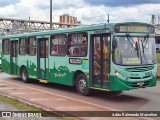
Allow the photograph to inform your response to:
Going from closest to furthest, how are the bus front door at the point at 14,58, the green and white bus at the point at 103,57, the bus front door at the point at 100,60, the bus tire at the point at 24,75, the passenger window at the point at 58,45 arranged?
the green and white bus at the point at 103,57
the bus front door at the point at 100,60
the passenger window at the point at 58,45
the bus tire at the point at 24,75
the bus front door at the point at 14,58

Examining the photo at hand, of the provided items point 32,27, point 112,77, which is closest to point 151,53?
point 112,77

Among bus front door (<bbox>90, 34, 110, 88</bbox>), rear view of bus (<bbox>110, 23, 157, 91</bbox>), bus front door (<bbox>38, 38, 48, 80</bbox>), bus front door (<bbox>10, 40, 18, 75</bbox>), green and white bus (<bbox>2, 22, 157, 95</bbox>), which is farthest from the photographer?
bus front door (<bbox>10, 40, 18, 75</bbox>)

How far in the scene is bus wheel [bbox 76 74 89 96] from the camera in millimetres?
13828

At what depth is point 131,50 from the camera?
12.4 metres

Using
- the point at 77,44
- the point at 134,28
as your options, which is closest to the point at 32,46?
the point at 77,44

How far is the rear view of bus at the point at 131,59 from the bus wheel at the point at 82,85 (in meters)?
1.75

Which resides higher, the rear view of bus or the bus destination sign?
the bus destination sign

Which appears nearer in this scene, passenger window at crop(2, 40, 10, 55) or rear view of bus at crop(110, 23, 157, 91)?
rear view of bus at crop(110, 23, 157, 91)

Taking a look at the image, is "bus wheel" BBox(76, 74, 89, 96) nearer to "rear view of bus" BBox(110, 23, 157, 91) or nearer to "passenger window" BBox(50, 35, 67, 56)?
A: "passenger window" BBox(50, 35, 67, 56)

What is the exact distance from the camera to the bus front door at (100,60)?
1267 centimetres

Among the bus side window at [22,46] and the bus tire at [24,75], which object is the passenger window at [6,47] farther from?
→ the bus tire at [24,75]

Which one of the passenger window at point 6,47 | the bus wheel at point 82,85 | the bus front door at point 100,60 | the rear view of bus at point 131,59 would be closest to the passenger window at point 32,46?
the passenger window at point 6,47

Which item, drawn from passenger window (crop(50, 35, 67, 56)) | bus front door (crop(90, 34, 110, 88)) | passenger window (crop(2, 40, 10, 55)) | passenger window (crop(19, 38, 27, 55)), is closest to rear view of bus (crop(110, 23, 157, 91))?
bus front door (crop(90, 34, 110, 88))

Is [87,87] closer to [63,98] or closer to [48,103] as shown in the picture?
[63,98]
